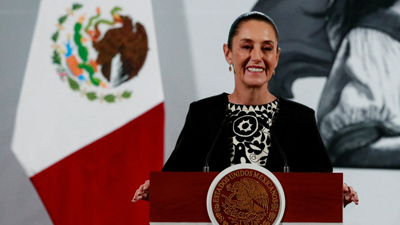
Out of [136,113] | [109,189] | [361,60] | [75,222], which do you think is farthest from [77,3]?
[361,60]

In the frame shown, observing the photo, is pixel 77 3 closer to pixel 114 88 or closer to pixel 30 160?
pixel 114 88

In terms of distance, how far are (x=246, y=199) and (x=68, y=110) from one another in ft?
7.32

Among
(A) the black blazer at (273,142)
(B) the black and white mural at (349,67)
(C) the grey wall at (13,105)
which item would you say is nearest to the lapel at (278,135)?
(A) the black blazer at (273,142)

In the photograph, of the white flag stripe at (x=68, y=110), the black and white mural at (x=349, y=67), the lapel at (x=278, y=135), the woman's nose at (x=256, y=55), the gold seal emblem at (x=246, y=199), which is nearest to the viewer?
the gold seal emblem at (x=246, y=199)

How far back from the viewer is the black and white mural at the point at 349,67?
3016 mm

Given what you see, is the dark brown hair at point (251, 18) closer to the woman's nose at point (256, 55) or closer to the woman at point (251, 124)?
the woman at point (251, 124)

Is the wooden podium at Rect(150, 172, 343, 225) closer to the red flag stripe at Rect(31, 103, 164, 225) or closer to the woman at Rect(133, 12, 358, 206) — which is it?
the woman at Rect(133, 12, 358, 206)

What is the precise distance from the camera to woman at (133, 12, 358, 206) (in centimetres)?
170

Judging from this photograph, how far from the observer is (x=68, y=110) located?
3170 millimetres

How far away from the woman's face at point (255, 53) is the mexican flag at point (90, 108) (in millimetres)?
1429

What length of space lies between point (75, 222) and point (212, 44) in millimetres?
1760

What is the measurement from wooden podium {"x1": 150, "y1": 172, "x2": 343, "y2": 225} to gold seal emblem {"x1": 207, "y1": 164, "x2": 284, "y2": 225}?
0.04 metres

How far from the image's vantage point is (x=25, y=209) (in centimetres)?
317

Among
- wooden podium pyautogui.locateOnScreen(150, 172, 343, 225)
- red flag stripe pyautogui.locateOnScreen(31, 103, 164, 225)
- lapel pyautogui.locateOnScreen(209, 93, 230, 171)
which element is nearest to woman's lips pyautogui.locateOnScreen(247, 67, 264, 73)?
lapel pyautogui.locateOnScreen(209, 93, 230, 171)
